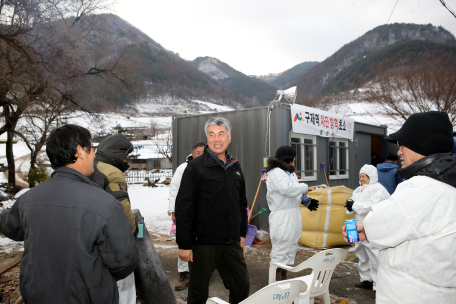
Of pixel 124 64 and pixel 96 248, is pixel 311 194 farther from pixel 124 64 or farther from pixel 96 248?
pixel 124 64

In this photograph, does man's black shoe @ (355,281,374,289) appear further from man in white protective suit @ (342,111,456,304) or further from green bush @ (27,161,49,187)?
green bush @ (27,161,49,187)

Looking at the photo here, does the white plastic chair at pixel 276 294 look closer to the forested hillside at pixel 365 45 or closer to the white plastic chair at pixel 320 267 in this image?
the white plastic chair at pixel 320 267

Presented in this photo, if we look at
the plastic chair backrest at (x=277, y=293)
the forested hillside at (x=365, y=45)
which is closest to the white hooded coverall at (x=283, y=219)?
the plastic chair backrest at (x=277, y=293)

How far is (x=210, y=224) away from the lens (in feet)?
8.00

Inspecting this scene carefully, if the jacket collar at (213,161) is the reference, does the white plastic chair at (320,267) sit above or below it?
below

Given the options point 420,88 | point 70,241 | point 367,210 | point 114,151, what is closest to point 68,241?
point 70,241

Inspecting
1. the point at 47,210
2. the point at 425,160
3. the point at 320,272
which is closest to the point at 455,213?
the point at 425,160

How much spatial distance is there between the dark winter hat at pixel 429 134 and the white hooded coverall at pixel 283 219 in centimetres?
217

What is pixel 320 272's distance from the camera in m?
2.45

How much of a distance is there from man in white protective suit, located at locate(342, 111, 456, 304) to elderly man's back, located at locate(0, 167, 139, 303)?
4.44 feet

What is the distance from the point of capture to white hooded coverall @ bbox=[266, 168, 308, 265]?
378cm

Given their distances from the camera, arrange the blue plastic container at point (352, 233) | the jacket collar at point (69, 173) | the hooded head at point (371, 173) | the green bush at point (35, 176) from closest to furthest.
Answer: the jacket collar at point (69, 173) → the blue plastic container at point (352, 233) → the hooded head at point (371, 173) → the green bush at point (35, 176)

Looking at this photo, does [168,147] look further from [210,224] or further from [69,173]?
[69,173]

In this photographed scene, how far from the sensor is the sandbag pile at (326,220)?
Answer: 562cm
